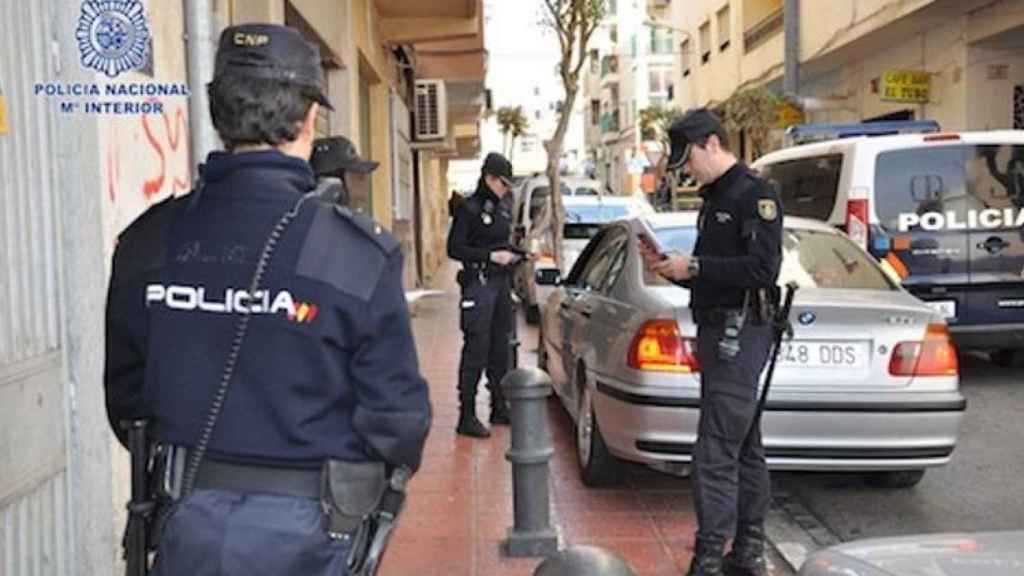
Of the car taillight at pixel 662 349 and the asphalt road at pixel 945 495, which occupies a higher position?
the car taillight at pixel 662 349

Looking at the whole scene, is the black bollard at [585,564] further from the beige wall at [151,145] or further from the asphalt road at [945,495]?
the asphalt road at [945,495]

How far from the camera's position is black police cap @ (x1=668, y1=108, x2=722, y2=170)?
4.44 metres

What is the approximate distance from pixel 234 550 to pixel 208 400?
0.30 m

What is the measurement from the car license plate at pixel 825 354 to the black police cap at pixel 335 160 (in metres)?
2.20

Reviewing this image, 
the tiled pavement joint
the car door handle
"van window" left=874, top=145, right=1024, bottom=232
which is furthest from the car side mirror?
the car door handle

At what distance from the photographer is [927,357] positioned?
5.42 metres

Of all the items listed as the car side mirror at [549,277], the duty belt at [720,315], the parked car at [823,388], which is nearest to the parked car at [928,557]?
the duty belt at [720,315]

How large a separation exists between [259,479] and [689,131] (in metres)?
2.74

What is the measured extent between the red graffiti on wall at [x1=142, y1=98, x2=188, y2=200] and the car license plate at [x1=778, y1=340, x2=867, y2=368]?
292 centimetres

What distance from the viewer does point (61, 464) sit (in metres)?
3.78

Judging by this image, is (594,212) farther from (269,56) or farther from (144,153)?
(269,56)

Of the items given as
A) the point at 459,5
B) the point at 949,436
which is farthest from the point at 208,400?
the point at 459,5

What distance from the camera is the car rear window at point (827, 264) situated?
611 cm

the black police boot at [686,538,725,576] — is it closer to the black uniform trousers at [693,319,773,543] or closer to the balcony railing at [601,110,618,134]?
the black uniform trousers at [693,319,773,543]
